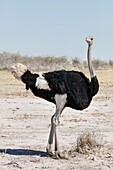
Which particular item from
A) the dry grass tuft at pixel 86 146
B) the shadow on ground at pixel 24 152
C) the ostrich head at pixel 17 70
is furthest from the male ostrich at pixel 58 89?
the dry grass tuft at pixel 86 146

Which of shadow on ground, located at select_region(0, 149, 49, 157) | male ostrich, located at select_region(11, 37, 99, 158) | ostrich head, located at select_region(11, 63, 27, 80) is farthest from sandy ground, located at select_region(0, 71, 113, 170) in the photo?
ostrich head, located at select_region(11, 63, 27, 80)

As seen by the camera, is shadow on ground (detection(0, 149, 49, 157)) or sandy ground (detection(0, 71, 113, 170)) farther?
shadow on ground (detection(0, 149, 49, 157))

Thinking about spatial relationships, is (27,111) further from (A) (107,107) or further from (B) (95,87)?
(B) (95,87)

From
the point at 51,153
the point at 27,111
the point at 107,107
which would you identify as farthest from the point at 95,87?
the point at 107,107

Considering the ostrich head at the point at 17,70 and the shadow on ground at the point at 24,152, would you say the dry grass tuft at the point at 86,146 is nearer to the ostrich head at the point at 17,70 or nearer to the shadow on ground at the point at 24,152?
the shadow on ground at the point at 24,152

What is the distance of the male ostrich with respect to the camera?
9461mm

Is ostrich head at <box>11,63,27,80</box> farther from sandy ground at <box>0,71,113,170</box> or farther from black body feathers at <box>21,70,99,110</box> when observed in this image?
sandy ground at <box>0,71,113,170</box>

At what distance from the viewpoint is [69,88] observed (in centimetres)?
950

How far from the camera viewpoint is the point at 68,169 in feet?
28.2

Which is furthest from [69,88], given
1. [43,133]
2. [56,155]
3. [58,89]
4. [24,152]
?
[43,133]

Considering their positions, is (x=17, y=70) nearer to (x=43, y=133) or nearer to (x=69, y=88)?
(x=69, y=88)

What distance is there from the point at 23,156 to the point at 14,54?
51.3 m

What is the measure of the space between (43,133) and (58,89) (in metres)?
3.34

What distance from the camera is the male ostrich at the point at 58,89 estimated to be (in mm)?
9461
